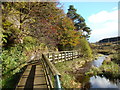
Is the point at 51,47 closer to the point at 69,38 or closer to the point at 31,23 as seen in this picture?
the point at 69,38

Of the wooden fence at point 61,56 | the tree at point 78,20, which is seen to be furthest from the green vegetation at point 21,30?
the tree at point 78,20

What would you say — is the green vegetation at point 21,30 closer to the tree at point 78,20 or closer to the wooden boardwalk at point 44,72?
the wooden boardwalk at point 44,72

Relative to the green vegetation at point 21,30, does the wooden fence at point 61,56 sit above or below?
below

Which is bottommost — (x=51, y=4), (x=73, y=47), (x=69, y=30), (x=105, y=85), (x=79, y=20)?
(x=105, y=85)

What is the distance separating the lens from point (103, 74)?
337 inches

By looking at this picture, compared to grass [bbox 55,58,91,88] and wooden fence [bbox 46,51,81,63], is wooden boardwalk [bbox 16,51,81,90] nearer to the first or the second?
wooden fence [bbox 46,51,81,63]

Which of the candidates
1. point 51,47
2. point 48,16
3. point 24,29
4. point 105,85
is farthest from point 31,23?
point 105,85

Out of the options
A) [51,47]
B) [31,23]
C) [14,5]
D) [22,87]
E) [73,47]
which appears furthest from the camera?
[73,47]

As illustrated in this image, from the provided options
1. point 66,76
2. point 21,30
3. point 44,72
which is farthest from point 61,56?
point 44,72

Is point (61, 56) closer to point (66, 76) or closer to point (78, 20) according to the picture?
point (66, 76)

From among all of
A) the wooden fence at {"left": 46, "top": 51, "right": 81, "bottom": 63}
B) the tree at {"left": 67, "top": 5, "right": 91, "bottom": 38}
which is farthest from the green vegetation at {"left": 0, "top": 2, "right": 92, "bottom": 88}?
the tree at {"left": 67, "top": 5, "right": 91, "bottom": 38}

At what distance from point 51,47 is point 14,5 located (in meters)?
8.09

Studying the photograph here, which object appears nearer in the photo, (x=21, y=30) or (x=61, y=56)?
(x=21, y=30)

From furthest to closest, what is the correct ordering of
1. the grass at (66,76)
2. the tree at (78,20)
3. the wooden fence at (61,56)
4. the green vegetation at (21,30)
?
1. the tree at (78,20)
2. the wooden fence at (61,56)
3. the grass at (66,76)
4. the green vegetation at (21,30)
